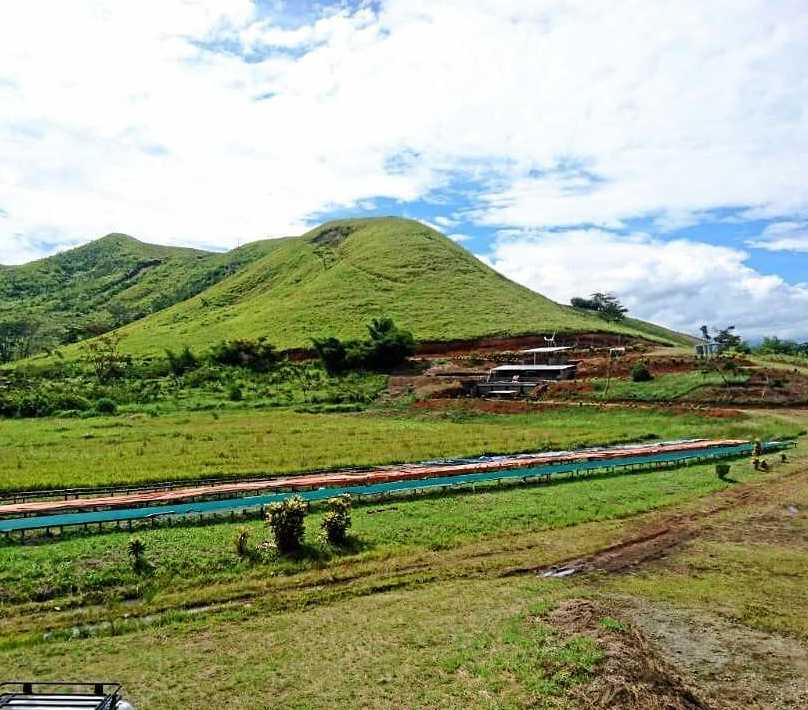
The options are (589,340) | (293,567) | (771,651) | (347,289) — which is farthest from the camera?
(347,289)

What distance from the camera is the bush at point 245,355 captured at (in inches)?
3248

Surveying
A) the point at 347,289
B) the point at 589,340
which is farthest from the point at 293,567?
the point at 347,289

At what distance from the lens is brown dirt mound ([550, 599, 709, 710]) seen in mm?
10906

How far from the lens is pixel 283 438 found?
41.3 meters

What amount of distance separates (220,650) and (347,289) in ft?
352

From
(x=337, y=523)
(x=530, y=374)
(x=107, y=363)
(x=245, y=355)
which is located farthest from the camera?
(x=107, y=363)

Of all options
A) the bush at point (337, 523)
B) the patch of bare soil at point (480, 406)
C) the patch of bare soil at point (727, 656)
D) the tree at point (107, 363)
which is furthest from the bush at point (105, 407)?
the patch of bare soil at point (727, 656)

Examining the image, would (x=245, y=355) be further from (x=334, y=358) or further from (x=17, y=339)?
(x=17, y=339)

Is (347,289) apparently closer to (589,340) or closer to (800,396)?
(589,340)

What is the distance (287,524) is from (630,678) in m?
10.5

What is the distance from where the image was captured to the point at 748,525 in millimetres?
22969

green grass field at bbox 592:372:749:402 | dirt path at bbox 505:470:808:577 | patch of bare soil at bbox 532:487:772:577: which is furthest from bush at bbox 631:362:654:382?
patch of bare soil at bbox 532:487:772:577

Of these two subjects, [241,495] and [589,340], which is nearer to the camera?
[241,495]

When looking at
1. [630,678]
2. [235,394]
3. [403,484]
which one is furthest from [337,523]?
[235,394]
